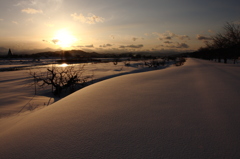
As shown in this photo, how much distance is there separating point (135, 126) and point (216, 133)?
26.9 inches

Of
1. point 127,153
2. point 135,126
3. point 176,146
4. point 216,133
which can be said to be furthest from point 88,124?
point 216,133

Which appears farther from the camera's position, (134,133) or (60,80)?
(60,80)

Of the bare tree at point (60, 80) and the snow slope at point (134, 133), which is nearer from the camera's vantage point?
the snow slope at point (134, 133)

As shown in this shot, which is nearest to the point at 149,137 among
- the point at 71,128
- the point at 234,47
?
the point at 71,128

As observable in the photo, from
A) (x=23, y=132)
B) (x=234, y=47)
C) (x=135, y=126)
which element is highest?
(x=234, y=47)

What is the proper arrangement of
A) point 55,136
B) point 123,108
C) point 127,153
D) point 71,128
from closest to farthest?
1. point 127,153
2. point 55,136
3. point 71,128
4. point 123,108

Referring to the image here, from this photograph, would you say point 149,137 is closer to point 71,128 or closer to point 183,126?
point 183,126

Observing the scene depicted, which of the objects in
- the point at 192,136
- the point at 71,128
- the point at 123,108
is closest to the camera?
the point at 192,136

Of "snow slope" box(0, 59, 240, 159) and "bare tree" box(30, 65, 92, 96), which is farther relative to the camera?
"bare tree" box(30, 65, 92, 96)

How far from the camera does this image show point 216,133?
1.12 metres

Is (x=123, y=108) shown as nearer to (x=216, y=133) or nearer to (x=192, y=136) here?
(x=192, y=136)

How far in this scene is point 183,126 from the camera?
4.15 ft

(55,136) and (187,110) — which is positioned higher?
(187,110)

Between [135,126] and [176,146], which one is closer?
[176,146]
